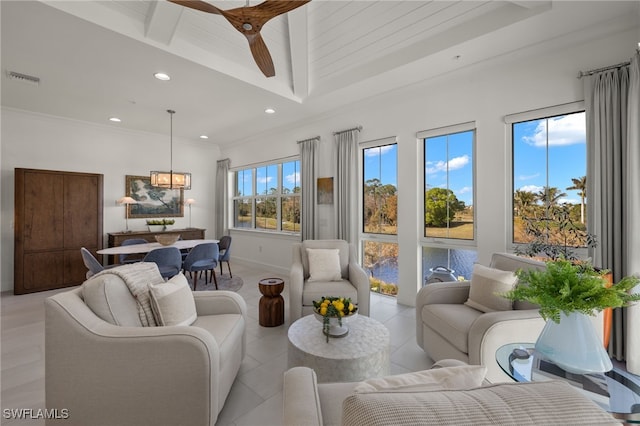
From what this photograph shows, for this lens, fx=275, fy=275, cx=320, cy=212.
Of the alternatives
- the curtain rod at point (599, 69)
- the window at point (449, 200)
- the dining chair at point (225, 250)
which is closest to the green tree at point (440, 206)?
the window at point (449, 200)

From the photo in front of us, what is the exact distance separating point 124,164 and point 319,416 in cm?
636

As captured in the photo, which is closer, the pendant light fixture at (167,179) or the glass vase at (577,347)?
the glass vase at (577,347)

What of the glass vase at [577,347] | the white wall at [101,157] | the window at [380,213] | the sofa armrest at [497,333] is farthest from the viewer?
the white wall at [101,157]

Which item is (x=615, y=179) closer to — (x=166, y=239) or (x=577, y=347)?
(x=577, y=347)

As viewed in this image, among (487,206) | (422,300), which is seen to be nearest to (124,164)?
(422,300)

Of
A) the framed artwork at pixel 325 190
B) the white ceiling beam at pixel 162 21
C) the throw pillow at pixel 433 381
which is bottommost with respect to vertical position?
the throw pillow at pixel 433 381

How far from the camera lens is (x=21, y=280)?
13.8ft

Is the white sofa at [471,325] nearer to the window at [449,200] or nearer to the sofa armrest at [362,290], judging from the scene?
the sofa armrest at [362,290]

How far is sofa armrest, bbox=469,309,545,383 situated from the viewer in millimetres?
1758

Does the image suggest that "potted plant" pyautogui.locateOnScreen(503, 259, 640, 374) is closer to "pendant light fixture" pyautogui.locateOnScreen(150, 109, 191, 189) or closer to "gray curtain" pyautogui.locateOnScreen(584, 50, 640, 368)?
"gray curtain" pyautogui.locateOnScreen(584, 50, 640, 368)

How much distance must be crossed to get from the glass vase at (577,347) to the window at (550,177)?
1.83m

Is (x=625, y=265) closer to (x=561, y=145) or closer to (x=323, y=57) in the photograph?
(x=561, y=145)

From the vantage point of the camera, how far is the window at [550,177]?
8.80ft

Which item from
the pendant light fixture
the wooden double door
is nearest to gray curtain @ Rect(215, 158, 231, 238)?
the pendant light fixture
